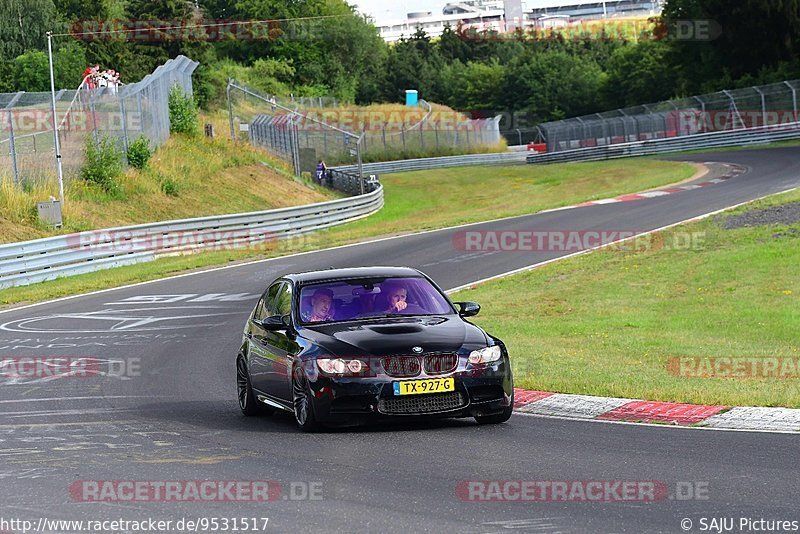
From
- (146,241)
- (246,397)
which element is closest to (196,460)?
(246,397)


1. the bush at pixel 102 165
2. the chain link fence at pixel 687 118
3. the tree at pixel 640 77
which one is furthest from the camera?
the tree at pixel 640 77

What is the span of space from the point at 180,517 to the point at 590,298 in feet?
50.8

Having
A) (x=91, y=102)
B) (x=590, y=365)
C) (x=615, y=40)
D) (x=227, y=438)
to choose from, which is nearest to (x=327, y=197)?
(x=91, y=102)

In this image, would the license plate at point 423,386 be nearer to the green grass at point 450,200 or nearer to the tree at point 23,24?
the green grass at point 450,200

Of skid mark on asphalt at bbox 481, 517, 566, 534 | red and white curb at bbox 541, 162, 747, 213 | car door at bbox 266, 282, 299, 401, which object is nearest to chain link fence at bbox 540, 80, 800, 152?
red and white curb at bbox 541, 162, 747, 213

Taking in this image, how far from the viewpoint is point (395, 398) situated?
9969 mm

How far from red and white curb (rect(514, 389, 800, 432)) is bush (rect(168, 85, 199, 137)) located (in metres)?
37.4

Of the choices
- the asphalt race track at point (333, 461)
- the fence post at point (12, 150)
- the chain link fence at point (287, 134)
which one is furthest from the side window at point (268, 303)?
the chain link fence at point (287, 134)

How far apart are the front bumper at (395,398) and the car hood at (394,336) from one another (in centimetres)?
23

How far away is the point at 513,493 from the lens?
7.53m

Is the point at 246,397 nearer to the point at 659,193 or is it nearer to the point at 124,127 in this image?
the point at 124,127

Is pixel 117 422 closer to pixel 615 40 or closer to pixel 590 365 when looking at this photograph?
pixel 590 365

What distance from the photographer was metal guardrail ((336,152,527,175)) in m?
75.1

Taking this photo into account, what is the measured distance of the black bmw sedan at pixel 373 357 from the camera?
9.98 meters
